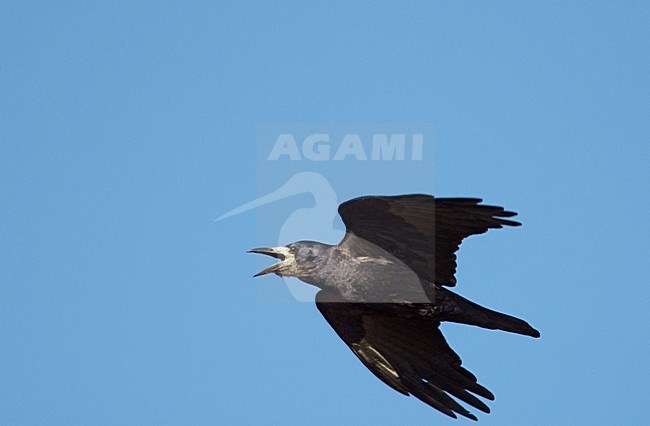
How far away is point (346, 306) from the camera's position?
16.8m

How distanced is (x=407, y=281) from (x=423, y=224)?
0.89 m

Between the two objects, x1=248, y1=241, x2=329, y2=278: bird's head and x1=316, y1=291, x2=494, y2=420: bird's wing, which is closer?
x1=248, y1=241, x2=329, y2=278: bird's head

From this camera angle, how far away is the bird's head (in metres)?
16.1

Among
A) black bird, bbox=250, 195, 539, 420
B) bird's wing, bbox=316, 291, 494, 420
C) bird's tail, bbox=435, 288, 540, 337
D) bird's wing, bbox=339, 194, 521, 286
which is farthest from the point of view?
bird's wing, bbox=316, 291, 494, 420

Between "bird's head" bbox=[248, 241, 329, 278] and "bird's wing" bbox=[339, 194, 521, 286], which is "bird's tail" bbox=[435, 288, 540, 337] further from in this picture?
"bird's head" bbox=[248, 241, 329, 278]

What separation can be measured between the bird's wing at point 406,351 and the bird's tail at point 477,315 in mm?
416

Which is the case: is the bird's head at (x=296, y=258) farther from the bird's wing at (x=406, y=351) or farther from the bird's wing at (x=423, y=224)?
the bird's wing at (x=406, y=351)

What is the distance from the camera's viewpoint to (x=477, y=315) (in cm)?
1614

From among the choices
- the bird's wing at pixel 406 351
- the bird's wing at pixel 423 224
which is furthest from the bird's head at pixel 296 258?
the bird's wing at pixel 406 351

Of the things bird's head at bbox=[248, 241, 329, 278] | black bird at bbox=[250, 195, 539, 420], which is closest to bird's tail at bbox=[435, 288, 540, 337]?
black bird at bbox=[250, 195, 539, 420]

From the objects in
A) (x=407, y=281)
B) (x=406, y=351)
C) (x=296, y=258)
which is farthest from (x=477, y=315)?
(x=296, y=258)

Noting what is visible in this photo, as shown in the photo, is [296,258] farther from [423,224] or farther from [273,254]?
[423,224]

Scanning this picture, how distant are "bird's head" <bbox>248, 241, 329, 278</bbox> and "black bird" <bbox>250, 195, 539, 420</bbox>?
1cm

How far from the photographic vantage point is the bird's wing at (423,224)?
15195 mm
